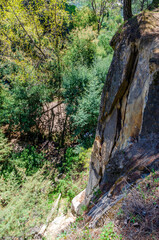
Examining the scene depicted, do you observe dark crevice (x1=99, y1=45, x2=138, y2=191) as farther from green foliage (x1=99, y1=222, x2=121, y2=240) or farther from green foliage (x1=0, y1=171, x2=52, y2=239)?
green foliage (x1=0, y1=171, x2=52, y2=239)

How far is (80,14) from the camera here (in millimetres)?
16562

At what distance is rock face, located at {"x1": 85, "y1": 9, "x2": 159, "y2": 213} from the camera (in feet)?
9.68

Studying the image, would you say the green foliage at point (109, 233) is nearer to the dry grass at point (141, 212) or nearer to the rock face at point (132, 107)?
the dry grass at point (141, 212)

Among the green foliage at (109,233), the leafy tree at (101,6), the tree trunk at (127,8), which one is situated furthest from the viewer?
the leafy tree at (101,6)

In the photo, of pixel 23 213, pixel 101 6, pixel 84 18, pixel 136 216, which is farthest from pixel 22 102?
pixel 101 6

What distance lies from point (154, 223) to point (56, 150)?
423 inches

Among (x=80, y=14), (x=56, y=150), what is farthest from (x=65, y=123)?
(x=80, y=14)

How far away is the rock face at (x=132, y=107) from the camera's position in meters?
2.95

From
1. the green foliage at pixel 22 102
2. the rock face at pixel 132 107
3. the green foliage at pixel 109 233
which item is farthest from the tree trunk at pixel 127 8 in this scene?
the green foliage at pixel 22 102

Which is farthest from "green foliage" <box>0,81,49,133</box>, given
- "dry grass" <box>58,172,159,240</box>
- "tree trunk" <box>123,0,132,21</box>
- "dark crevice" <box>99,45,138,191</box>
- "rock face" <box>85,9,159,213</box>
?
"dry grass" <box>58,172,159,240</box>

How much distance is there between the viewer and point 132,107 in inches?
146

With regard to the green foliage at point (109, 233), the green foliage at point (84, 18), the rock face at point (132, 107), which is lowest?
the green foliage at point (109, 233)

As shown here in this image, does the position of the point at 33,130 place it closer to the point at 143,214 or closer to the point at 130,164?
the point at 130,164

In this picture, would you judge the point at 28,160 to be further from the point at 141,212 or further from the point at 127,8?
the point at 127,8
